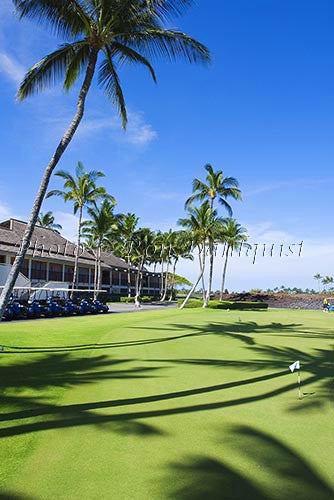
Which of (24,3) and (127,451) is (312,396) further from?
(24,3)

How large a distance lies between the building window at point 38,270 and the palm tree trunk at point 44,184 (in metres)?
32.6

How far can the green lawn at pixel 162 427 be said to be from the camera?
147 inches

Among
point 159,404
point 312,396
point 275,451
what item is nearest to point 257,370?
point 312,396

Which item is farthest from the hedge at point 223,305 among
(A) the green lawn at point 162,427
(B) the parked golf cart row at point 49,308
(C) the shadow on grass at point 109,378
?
(A) the green lawn at point 162,427

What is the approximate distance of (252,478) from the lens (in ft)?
12.7

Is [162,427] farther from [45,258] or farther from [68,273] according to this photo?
[68,273]

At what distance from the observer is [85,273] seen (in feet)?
174

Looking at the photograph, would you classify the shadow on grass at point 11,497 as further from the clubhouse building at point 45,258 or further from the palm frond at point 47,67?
the clubhouse building at point 45,258

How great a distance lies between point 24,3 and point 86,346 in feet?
33.2

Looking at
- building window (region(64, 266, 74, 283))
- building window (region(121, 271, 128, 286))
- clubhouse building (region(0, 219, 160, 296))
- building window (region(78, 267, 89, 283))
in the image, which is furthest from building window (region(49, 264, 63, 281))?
building window (region(121, 271, 128, 286))

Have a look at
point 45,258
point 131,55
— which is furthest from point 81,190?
point 131,55

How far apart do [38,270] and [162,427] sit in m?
39.3

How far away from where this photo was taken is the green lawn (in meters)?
3.74

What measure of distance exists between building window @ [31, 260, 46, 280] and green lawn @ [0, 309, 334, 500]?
3267cm
